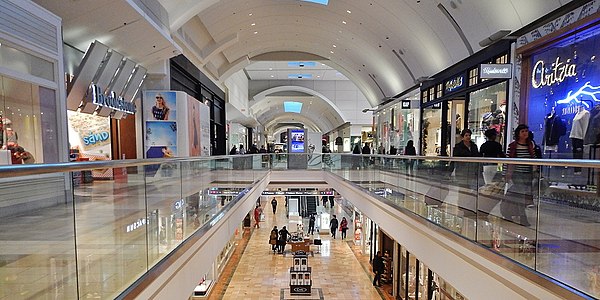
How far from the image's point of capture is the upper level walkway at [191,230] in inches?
79.3

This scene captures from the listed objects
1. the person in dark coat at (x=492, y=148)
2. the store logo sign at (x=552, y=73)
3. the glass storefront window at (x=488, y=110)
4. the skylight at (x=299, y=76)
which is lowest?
the person in dark coat at (x=492, y=148)

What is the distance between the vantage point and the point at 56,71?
222 inches

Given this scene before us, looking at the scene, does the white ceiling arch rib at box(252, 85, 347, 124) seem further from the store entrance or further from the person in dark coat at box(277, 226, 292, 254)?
the store entrance

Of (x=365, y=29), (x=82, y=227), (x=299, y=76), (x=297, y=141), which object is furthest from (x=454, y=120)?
(x=299, y=76)

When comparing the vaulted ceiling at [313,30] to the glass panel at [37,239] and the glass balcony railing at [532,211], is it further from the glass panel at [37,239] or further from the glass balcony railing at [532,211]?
the glass panel at [37,239]

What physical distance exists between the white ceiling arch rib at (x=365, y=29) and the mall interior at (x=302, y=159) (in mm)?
81

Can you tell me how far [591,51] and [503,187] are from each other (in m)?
4.87

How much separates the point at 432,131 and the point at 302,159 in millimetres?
6550

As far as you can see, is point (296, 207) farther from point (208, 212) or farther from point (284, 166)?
point (208, 212)

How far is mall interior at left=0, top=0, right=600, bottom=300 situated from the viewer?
2498 millimetres

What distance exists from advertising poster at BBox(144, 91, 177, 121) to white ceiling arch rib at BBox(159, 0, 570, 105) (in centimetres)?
211

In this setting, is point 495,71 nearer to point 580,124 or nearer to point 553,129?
point 553,129

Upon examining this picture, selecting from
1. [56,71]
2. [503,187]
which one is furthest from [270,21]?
[503,187]

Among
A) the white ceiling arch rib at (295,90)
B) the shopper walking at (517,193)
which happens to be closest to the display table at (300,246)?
the shopper walking at (517,193)
